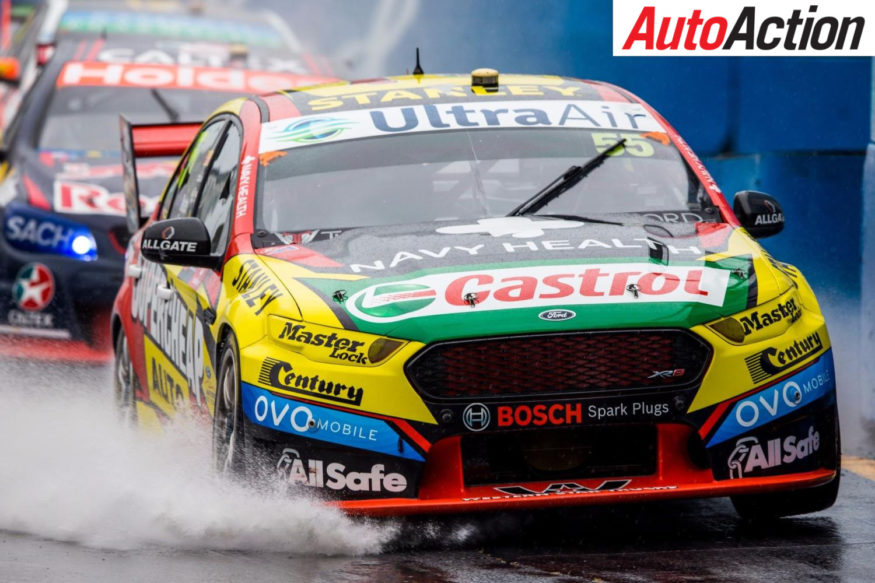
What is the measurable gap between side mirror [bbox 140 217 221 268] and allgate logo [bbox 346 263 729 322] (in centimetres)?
105

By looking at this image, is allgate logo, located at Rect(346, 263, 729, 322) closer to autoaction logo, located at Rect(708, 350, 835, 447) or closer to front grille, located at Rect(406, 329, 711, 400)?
front grille, located at Rect(406, 329, 711, 400)

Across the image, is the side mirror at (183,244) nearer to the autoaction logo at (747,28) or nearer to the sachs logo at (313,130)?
the sachs logo at (313,130)

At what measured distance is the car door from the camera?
6516mm

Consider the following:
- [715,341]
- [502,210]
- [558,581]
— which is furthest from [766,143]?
[558,581]

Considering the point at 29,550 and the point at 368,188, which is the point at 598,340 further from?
the point at 29,550

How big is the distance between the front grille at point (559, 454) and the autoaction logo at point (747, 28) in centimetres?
314

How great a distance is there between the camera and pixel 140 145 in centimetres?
929

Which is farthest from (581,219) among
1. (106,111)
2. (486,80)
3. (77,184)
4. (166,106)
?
(106,111)

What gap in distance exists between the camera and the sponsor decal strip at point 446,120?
279 inches

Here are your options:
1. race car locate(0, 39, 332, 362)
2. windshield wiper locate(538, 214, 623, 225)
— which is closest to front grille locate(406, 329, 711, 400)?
windshield wiper locate(538, 214, 623, 225)

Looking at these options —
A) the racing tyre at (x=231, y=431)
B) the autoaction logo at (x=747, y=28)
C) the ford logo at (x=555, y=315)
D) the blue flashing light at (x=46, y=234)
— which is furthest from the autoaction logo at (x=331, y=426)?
the blue flashing light at (x=46, y=234)

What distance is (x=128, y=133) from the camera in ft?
28.7

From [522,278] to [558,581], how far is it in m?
1.04

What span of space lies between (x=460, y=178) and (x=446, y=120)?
38 cm
